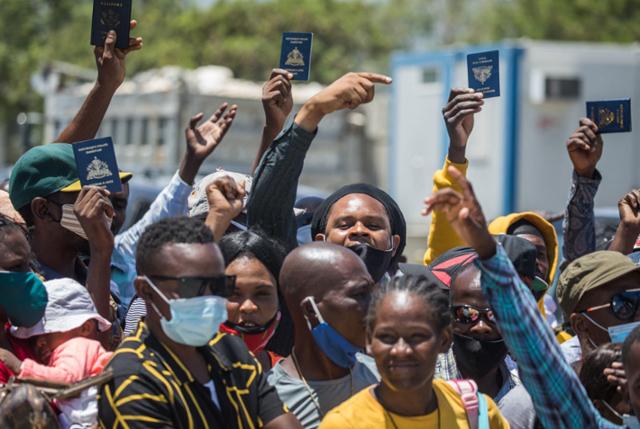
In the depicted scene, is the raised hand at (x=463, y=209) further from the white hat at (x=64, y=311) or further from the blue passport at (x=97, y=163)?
the blue passport at (x=97, y=163)

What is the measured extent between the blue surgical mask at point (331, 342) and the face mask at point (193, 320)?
52cm

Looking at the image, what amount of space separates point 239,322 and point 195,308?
1025 mm

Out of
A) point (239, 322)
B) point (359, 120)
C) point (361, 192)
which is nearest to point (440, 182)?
point (361, 192)

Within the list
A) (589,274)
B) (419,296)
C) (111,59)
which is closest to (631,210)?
(589,274)

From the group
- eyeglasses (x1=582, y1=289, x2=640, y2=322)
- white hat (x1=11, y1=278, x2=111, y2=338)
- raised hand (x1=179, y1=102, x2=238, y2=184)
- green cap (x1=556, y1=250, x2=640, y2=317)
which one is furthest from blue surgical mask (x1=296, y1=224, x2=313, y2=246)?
eyeglasses (x1=582, y1=289, x2=640, y2=322)

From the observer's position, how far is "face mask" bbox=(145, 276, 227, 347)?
384 centimetres

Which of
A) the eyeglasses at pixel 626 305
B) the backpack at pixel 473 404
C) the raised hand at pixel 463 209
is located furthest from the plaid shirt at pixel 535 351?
the eyeglasses at pixel 626 305

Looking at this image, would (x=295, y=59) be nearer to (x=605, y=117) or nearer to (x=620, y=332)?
(x=605, y=117)

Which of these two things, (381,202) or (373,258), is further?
(381,202)

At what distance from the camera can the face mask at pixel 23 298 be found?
179 inches

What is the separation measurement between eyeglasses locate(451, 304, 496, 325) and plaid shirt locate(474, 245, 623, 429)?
1.06 meters

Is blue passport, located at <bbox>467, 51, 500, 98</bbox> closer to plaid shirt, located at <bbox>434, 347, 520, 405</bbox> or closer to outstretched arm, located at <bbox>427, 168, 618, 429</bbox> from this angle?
plaid shirt, located at <bbox>434, 347, 520, 405</bbox>

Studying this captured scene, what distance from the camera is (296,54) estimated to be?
18.9 ft

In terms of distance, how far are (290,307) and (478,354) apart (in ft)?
2.73
